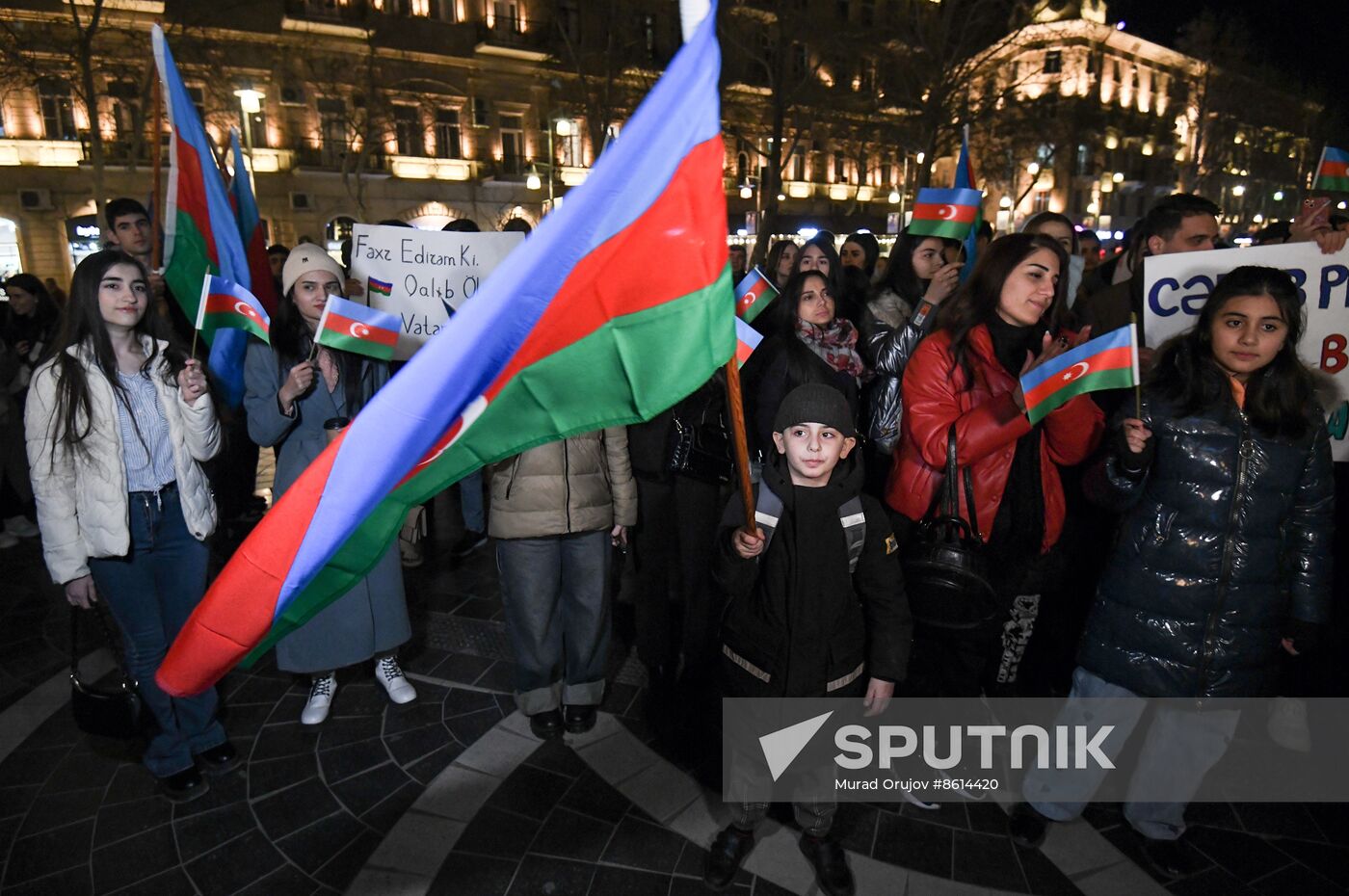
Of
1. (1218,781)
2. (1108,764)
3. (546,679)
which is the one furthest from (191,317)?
(1218,781)

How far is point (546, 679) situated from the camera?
3.87m

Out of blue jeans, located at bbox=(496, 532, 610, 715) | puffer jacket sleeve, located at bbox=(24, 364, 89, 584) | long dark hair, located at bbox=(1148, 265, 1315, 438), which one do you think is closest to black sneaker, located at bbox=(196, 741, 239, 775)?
puffer jacket sleeve, located at bbox=(24, 364, 89, 584)

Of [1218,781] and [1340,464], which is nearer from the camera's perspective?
[1218,781]

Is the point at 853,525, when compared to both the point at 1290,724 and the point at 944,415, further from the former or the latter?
the point at 1290,724

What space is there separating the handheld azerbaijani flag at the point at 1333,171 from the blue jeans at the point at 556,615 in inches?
195

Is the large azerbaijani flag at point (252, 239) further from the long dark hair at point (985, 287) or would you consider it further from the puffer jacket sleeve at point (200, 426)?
the long dark hair at point (985, 287)

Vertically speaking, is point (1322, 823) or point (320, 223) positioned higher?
point (320, 223)

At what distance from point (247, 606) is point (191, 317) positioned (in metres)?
3.19

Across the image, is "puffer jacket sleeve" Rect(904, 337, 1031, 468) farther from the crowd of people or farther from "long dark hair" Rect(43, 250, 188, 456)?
"long dark hair" Rect(43, 250, 188, 456)

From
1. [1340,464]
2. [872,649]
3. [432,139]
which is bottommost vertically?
[872,649]

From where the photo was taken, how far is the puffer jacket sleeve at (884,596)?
9.36ft

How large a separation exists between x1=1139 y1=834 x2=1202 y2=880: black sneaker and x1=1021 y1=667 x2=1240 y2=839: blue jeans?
29mm

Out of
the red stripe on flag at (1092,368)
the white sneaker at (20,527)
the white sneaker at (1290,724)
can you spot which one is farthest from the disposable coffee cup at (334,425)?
the white sneaker at (20,527)

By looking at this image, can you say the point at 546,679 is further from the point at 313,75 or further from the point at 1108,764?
the point at 313,75
